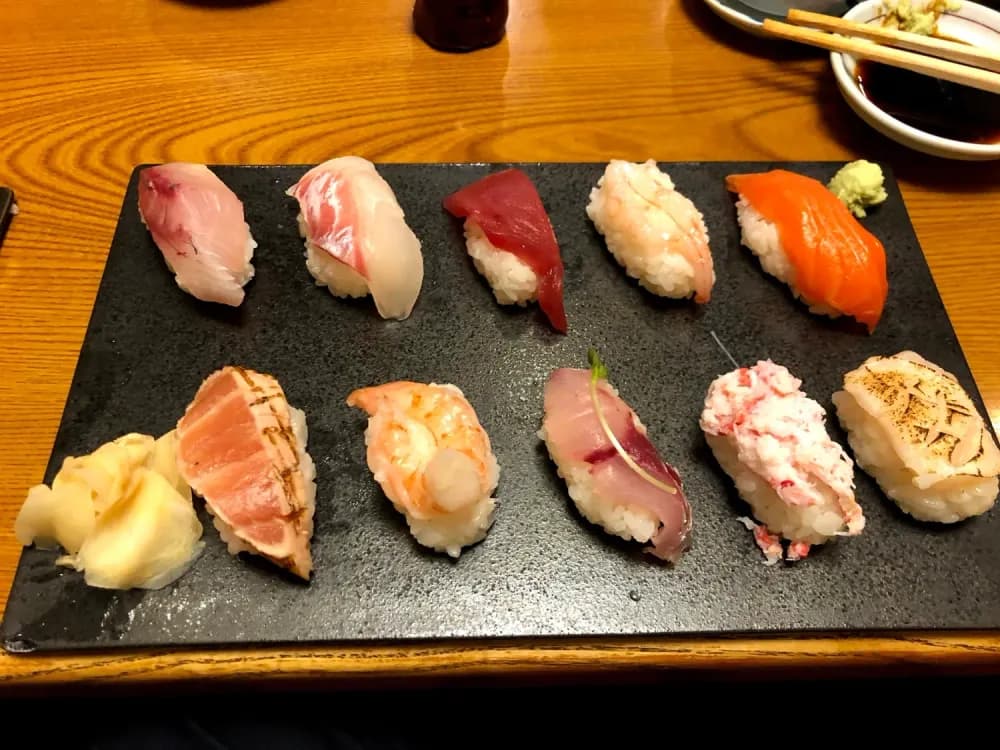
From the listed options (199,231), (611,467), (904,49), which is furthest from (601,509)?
(904,49)

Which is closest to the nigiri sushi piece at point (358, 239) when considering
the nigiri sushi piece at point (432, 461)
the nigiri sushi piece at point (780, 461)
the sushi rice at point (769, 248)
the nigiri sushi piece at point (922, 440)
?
the nigiri sushi piece at point (432, 461)

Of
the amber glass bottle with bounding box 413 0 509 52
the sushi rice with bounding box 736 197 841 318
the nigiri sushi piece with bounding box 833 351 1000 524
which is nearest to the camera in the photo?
the nigiri sushi piece with bounding box 833 351 1000 524

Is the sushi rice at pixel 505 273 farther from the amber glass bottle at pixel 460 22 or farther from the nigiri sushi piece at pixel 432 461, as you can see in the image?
the amber glass bottle at pixel 460 22

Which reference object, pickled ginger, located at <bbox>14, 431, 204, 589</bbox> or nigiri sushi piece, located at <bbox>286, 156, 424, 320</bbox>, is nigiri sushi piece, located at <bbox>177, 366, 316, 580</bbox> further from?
nigiri sushi piece, located at <bbox>286, 156, 424, 320</bbox>

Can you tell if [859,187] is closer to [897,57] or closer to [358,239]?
[897,57]

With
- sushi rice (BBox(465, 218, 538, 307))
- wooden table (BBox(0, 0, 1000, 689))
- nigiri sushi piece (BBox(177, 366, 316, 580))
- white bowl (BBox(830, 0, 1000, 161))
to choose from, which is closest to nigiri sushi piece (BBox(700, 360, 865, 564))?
sushi rice (BBox(465, 218, 538, 307))

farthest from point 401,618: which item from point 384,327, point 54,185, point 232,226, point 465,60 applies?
point 465,60
